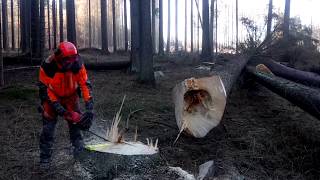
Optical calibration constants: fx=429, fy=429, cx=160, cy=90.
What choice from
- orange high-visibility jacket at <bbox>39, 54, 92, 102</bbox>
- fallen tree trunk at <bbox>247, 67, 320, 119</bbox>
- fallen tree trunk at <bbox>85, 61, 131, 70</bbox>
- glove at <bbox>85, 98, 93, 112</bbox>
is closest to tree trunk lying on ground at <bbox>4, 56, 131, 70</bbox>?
fallen tree trunk at <bbox>85, 61, 131, 70</bbox>

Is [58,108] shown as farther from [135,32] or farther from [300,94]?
[135,32]

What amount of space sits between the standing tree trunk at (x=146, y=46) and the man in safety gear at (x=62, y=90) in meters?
6.61

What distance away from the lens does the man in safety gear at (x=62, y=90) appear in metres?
5.41

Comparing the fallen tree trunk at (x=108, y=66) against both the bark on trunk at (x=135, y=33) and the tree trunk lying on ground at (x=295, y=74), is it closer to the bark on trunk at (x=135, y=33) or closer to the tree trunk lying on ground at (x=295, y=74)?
the bark on trunk at (x=135, y=33)

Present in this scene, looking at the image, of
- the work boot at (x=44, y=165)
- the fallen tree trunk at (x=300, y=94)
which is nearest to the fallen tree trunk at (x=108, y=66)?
the fallen tree trunk at (x=300, y=94)

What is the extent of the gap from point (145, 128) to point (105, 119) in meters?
1.10

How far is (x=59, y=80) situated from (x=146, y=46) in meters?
7.07

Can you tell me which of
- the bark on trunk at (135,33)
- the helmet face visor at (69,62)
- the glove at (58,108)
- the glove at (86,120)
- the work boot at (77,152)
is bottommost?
the work boot at (77,152)

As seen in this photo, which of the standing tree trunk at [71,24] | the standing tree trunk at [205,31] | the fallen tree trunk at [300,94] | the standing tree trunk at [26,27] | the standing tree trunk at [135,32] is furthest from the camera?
the standing tree trunk at [26,27]

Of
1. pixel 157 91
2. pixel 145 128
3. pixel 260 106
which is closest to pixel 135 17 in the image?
pixel 157 91

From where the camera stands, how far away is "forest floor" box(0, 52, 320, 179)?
231 inches

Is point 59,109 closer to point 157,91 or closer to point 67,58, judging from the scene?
point 67,58

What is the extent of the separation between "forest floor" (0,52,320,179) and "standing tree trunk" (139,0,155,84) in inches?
24.9

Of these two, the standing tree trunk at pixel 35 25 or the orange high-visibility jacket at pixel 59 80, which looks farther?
the standing tree trunk at pixel 35 25
